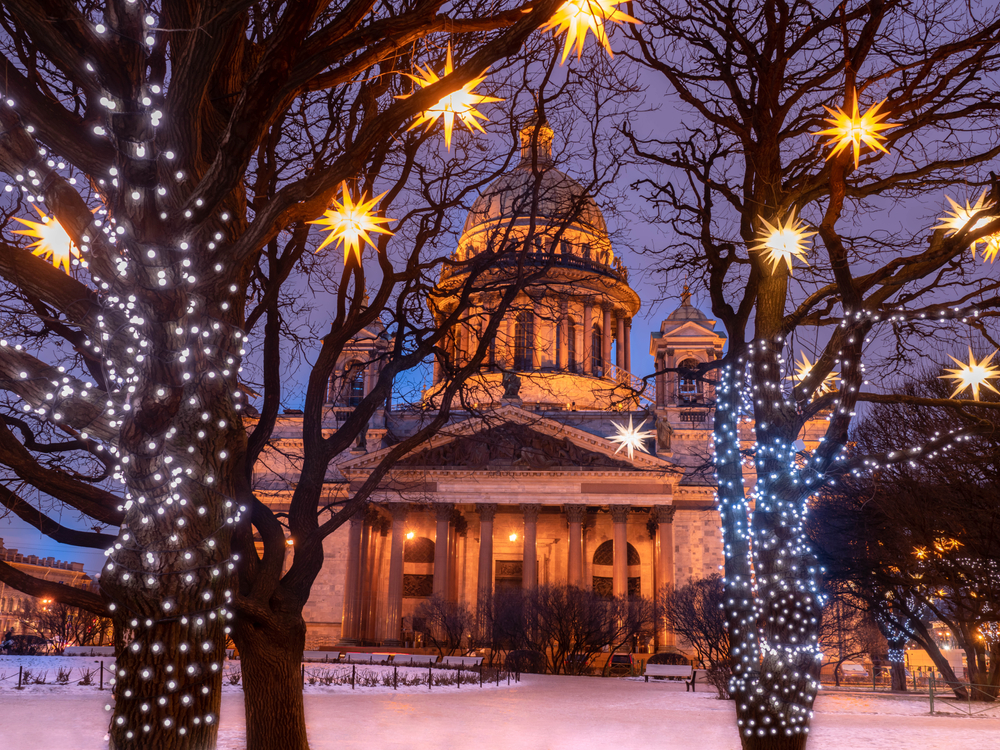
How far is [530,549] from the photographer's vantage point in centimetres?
4588

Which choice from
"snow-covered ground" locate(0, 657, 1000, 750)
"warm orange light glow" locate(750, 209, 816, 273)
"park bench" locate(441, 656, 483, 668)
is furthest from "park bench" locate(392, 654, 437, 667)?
"warm orange light glow" locate(750, 209, 816, 273)

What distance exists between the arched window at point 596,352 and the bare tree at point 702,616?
17.5 metres

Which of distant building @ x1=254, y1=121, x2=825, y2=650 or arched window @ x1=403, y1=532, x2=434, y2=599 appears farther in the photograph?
arched window @ x1=403, y1=532, x2=434, y2=599

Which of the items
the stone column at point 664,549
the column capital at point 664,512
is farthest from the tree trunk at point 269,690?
the column capital at point 664,512

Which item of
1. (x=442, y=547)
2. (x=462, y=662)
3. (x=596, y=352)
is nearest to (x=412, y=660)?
(x=462, y=662)

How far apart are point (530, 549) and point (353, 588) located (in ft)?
31.3

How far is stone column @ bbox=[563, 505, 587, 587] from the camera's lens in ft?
146

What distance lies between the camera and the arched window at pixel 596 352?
5762 cm

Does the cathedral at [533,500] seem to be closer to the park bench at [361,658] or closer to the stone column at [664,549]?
the stone column at [664,549]

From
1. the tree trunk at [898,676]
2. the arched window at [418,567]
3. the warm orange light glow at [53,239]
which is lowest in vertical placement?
the tree trunk at [898,676]

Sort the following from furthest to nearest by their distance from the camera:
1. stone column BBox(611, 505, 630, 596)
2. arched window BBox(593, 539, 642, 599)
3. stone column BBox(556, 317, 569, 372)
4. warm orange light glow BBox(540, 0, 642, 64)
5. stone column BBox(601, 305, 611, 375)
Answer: stone column BBox(601, 305, 611, 375), stone column BBox(556, 317, 569, 372), arched window BBox(593, 539, 642, 599), stone column BBox(611, 505, 630, 596), warm orange light glow BBox(540, 0, 642, 64)

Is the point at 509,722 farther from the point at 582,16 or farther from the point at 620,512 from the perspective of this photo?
the point at 620,512

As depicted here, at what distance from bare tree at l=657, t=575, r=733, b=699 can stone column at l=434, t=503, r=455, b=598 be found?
1065 centimetres

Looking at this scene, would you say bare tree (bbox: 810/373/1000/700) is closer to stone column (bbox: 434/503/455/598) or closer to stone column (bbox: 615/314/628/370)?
stone column (bbox: 434/503/455/598)
